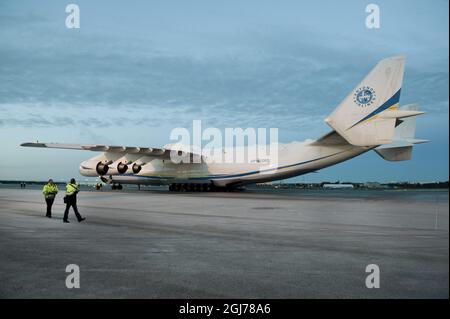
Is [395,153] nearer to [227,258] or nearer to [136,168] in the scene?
[227,258]

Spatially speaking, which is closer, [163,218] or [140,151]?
[163,218]

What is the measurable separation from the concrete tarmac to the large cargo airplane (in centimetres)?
710

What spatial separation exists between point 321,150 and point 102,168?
737 inches

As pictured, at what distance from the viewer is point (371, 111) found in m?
19.2

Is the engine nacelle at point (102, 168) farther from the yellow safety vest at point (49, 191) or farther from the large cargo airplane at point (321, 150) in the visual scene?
the yellow safety vest at point (49, 191)

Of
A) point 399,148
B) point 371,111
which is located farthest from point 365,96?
point 399,148

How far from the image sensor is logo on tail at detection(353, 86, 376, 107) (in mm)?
19391

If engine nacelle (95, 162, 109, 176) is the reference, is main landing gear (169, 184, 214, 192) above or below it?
below

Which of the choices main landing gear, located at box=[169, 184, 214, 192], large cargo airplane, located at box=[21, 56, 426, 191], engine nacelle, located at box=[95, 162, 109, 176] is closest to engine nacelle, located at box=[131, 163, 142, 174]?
large cargo airplane, located at box=[21, 56, 426, 191]

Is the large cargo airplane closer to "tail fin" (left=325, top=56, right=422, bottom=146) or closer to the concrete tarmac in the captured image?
"tail fin" (left=325, top=56, right=422, bottom=146)
